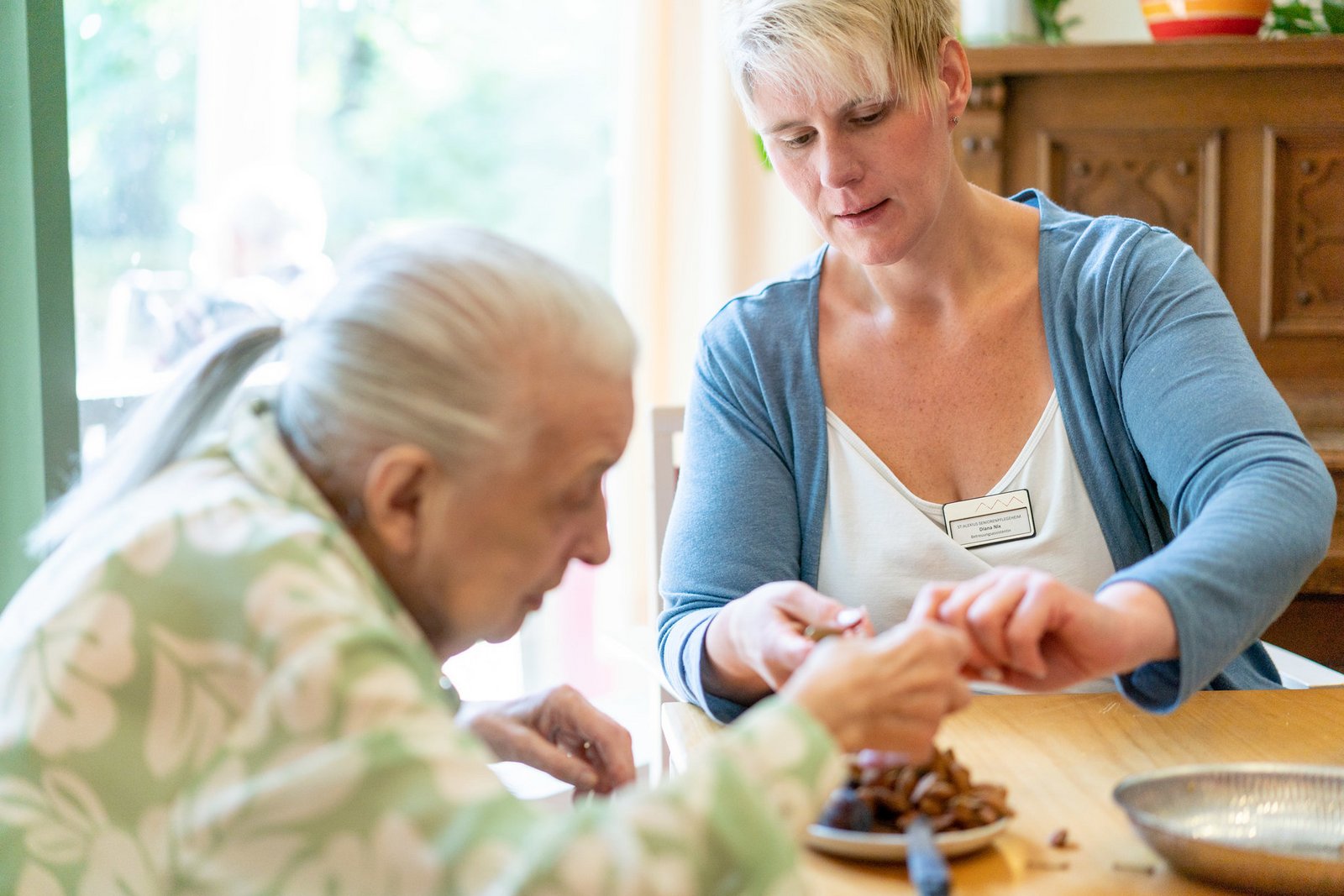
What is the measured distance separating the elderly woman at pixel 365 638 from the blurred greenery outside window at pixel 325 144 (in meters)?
1.93

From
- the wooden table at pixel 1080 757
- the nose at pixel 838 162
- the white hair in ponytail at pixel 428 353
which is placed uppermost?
the nose at pixel 838 162

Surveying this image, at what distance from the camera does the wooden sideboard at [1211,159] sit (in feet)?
9.11

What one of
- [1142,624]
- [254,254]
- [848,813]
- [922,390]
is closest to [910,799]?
[848,813]

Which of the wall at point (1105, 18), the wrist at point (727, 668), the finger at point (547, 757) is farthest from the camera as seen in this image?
the wall at point (1105, 18)

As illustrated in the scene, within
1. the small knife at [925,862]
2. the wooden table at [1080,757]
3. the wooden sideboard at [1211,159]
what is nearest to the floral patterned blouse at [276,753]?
the small knife at [925,862]

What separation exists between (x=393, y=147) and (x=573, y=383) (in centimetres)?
312

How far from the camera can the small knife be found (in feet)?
2.98

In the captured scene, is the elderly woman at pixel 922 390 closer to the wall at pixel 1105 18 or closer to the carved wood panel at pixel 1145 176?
the carved wood panel at pixel 1145 176

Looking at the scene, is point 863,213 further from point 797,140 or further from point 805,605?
point 805,605

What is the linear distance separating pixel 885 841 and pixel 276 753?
1.43ft

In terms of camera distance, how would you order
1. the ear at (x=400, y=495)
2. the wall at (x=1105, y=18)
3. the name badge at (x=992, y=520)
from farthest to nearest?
1. the wall at (x=1105, y=18)
2. the name badge at (x=992, y=520)
3. the ear at (x=400, y=495)

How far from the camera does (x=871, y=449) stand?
1.69 m

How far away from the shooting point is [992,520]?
63.7 inches

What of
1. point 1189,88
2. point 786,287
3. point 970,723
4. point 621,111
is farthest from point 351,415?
point 621,111
